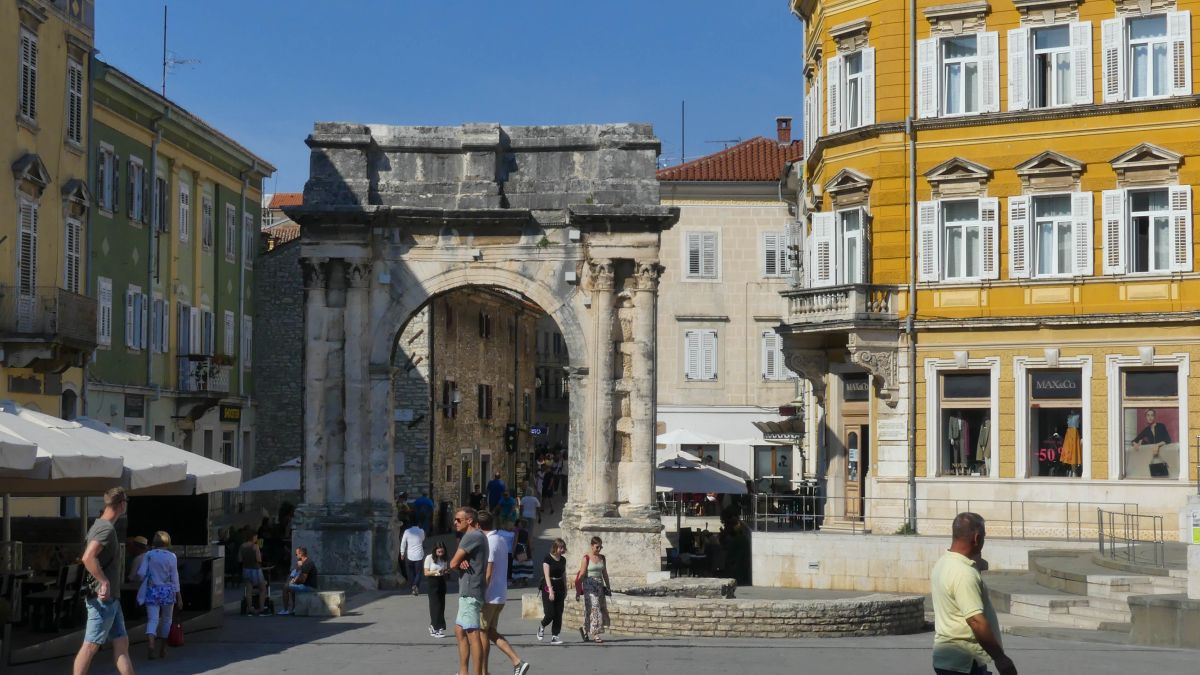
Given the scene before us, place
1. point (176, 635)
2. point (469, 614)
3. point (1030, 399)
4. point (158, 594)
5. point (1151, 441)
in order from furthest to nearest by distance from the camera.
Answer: point (1030, 399) → point (1151, 441) → point (176, 635) → point (158, 594) → point (469, 614)

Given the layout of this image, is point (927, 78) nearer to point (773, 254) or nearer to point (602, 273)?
point (602, 273)

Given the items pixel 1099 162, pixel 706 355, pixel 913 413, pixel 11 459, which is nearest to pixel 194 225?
pixel 706 355

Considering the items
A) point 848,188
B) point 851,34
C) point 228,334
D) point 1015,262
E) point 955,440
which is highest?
point 851,34

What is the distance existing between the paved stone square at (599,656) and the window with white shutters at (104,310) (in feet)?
62.4

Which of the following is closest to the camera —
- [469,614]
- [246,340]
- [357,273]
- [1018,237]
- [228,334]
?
[469,614]

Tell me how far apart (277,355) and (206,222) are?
6548mm

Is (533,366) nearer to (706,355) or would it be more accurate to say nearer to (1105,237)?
(706,355)

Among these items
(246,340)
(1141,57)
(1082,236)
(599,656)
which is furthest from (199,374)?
(599,656)

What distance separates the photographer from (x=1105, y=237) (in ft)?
112

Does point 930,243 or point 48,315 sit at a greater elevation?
point 930,243

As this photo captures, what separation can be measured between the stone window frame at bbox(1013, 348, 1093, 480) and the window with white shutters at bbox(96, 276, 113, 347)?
71.4 ft

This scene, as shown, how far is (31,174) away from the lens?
123 ft

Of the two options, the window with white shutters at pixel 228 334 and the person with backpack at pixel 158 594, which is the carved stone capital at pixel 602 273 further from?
the window with white shutters at pixel 228 334

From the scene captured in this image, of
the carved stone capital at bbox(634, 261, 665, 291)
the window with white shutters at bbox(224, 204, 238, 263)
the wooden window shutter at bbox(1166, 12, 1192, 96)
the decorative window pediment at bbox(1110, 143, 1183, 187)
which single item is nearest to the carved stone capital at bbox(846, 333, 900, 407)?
the carved stone capital at bbox(634, 261, 665, 291)
